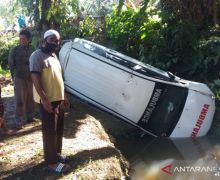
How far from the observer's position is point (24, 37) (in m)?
6.90

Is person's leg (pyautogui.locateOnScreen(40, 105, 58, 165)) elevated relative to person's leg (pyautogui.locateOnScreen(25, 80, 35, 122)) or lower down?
elevated

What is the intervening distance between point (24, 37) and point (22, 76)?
0.77 metres

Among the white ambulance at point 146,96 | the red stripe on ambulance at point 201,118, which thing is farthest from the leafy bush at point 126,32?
the red stripe on ambulance at point 201,118

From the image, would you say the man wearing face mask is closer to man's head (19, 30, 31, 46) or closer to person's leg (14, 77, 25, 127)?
man's head (19, 30, 31, 46)

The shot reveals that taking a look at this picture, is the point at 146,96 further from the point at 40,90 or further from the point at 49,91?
the point at 40,90

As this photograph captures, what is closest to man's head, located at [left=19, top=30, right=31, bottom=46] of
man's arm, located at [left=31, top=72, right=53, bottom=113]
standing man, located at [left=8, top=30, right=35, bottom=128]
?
standing man, located at [left=8, top=30, right=35, bottom=128]

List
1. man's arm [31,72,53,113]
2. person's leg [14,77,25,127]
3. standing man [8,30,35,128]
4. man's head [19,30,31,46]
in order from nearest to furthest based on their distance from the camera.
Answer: man's arm [31,72,53,113], man's head [19,30,31,46], standing man [8,30,35,128], person's leg [14,77,25,127]

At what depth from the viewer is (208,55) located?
9922 millimetres

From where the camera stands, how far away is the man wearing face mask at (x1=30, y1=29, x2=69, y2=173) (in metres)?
4.71

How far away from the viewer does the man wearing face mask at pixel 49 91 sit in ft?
15.4

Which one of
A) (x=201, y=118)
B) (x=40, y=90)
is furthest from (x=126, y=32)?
(x=40, y=90)

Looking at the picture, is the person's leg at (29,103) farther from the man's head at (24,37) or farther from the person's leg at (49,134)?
the person's leg at (49,134)

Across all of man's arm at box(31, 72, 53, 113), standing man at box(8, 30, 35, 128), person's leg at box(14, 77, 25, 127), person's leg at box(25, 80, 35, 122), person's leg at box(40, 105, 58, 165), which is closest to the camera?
man's arm at box(31, 72, 53, 113)

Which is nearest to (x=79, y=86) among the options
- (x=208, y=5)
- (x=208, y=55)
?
(x=208, y=55)
